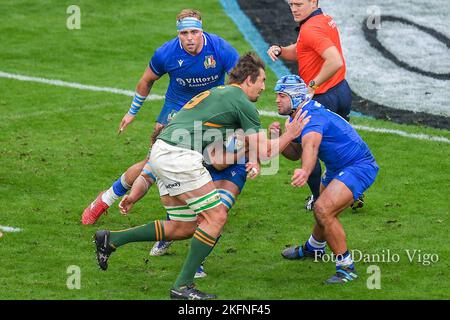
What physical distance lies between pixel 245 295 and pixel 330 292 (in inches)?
34.9

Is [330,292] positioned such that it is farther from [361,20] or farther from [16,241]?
[361,20]

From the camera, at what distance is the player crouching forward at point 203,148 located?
10422 millimetres

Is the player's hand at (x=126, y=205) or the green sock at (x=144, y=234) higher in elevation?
the player's hand at (x=126, y=205)

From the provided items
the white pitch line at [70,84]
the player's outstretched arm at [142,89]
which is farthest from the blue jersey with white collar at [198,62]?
the white pitch line at [70,84]

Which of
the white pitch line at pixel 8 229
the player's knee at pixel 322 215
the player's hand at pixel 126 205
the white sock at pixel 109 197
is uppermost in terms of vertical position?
the player's knee at pixel 322 215

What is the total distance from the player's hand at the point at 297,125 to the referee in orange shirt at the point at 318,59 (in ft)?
7.03

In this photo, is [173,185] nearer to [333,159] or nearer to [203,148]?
[203,148]

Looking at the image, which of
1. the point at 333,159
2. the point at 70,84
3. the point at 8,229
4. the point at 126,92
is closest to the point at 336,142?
the point at 333,159

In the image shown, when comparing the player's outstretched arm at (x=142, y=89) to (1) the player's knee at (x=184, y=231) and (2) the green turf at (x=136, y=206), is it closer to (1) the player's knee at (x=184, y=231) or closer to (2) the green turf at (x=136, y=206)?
(2) the green turf at (x=136, y=206)

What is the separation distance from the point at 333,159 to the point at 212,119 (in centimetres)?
150

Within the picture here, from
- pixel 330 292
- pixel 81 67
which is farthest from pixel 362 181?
pixel 81 67

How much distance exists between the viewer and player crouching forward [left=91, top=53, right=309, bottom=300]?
1042cm

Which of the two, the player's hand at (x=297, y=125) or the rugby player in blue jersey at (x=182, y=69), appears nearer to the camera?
the player's hand at (x=297, y=125)

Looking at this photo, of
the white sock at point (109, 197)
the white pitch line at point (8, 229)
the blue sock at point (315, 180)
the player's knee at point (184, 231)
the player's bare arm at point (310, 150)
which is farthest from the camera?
the white sock at point (109, 197)
